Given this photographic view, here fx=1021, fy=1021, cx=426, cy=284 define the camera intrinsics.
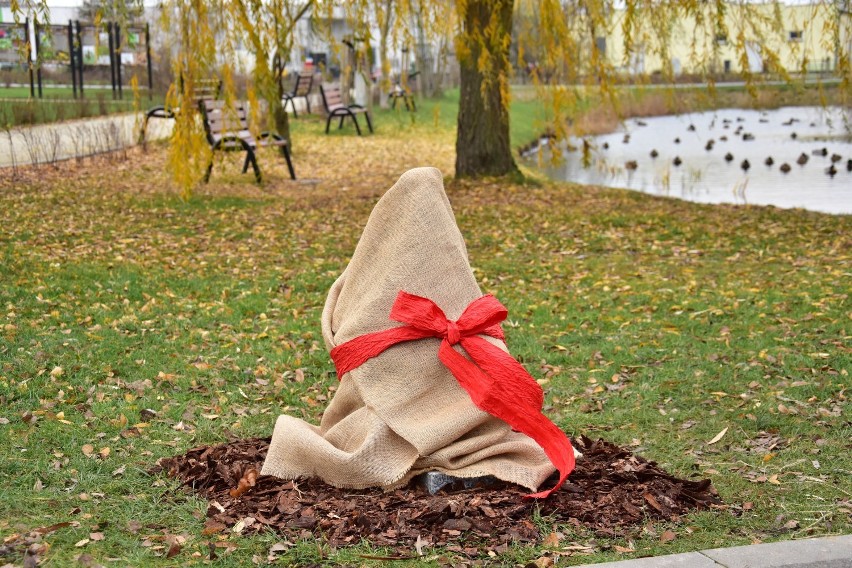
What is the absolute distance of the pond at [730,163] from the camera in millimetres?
→ 17234

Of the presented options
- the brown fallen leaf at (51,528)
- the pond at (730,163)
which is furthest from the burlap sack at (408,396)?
the pond at (730,163)

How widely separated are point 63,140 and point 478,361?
1510cm

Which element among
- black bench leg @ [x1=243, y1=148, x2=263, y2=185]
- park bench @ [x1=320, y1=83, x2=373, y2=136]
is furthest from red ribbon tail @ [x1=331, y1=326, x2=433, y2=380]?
park bench @ [x1=320, y1=83, x2=373, y2=136]

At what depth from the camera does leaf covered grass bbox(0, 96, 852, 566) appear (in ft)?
13.9

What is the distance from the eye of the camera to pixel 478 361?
420cm

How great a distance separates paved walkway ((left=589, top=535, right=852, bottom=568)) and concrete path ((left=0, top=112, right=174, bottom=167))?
1231cm

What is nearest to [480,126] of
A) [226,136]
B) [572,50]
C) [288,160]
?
[288,160]

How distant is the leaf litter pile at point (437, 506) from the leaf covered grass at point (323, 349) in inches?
3.4

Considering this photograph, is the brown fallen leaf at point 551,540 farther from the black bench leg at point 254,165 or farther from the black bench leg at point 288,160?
the black bench leg at point 288,160

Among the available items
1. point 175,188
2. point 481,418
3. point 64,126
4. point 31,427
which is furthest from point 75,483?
point 64,126

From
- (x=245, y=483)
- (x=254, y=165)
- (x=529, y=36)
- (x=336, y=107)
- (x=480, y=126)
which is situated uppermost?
(x=529, y=36)

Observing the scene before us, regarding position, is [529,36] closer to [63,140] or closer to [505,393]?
[505,393]

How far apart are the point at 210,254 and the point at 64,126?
376 inches

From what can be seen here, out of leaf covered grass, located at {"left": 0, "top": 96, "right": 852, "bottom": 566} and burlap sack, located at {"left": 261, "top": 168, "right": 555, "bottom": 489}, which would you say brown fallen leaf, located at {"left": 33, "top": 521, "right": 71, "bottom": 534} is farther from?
burlap sack, located at {"left": 261, "top": 168, "right": 555, "bottom": 489}
